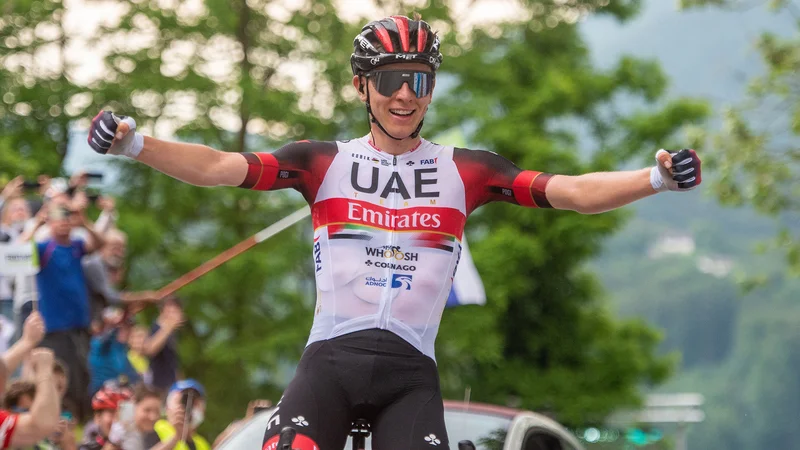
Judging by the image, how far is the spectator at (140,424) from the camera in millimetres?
7941

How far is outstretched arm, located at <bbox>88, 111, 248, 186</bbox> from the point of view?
4.34 metres

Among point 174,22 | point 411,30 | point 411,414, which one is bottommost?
point 411,414

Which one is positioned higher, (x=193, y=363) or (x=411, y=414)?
(x=193, y=363)

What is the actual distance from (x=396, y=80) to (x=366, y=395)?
1157 millimetres

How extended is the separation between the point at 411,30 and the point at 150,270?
24415mm

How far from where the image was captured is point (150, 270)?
2847 centimetres

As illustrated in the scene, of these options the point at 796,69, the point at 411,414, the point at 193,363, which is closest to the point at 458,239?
the point at 411,414

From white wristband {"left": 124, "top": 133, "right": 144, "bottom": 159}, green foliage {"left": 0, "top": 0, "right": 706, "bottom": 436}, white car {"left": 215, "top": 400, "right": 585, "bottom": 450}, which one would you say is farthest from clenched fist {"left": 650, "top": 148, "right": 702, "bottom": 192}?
green foliage {"left": 0, "top": 0, "right": 706, "bottom": 436}

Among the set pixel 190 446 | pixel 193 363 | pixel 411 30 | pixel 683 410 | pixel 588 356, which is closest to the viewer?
pixel 411 30

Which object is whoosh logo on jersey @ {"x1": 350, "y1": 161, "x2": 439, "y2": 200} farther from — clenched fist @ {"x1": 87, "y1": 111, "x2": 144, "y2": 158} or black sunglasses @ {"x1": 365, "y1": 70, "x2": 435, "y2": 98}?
clenched fist @ {"x1": 87, "y1": 111, "x2": 144, "y2": 158}

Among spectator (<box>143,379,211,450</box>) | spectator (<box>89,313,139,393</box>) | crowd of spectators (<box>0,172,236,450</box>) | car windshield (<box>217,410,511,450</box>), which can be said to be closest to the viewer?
car windshield (<box>217,410,511,450</box>)

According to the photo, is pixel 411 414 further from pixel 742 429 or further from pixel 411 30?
pixel 742 429

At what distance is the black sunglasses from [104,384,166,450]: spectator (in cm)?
388

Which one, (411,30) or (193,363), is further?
(193,363)
